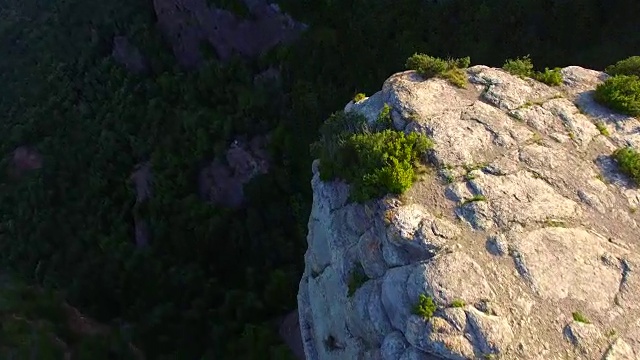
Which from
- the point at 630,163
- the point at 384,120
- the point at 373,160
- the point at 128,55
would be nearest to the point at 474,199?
the point at 373,160

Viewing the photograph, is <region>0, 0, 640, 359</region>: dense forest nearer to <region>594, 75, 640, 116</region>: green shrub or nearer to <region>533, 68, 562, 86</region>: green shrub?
<region>533, 68, 562, 86</region>: green shrub

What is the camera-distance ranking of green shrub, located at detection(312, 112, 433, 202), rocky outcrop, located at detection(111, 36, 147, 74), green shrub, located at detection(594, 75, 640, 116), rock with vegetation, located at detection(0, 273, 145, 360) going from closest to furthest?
green shrub, located at detection(312, 112, 433, 202) < green shrub, located at detection(594, 75, 640, 116) < rock with vegetation, located at detection(0, 273, 145, 360) < rocky outcrop, located at detection(111, 36, 147, 74)

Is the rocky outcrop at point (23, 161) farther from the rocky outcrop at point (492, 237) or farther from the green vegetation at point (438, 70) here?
the green vegetation at point (438, 70)

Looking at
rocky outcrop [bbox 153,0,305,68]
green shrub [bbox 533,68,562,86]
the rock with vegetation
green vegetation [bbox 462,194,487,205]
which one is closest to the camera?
green vegetation [bbox 462,194,487,205]

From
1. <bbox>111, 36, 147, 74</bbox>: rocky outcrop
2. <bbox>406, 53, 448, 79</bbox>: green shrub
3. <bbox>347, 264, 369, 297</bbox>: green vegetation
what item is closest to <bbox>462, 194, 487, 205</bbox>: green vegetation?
<bbox>347, 264, 369, 297</bbox>: green vegetation

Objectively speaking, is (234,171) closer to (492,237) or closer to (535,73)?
(535,73)

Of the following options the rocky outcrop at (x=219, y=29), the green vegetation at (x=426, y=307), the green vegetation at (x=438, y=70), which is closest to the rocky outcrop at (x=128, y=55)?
the rocky outcrop at (x=219, y=29)
